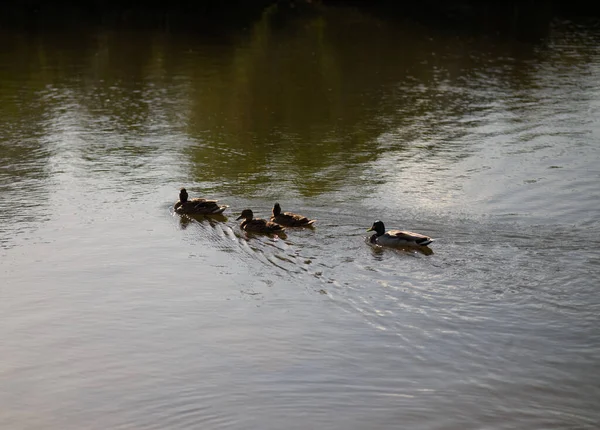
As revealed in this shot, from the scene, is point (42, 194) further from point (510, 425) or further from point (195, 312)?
point (510, 425)

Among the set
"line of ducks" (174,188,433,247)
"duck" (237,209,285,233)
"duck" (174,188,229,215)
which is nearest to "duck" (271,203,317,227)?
"line of ducks" (174,188,433,247)

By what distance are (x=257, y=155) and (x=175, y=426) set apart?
403 inches

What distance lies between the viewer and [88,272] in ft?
42.0

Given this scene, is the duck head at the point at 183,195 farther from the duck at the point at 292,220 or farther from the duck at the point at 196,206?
the duck at the point at 292,220

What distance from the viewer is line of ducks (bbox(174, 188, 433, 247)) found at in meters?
13.2

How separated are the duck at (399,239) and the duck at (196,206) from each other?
2619 millimetres

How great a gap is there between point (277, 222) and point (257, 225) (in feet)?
1.00

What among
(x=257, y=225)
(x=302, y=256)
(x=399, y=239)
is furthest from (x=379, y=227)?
(x=257, y=225)

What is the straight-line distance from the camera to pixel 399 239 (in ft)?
43.4

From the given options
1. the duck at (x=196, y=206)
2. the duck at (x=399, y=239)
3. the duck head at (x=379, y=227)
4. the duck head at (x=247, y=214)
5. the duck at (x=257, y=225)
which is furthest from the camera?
the duck at (x=196, y=206)

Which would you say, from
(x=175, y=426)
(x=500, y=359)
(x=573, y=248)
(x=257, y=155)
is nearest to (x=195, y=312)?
(x=175, y=426)

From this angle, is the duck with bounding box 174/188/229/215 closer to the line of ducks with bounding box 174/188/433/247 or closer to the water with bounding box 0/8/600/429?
the line of ducks with bounding box 174/188/433/247

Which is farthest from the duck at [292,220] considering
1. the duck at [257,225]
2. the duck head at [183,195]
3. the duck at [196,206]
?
the duck head at [183,195]

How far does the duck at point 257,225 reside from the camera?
1407 cm
